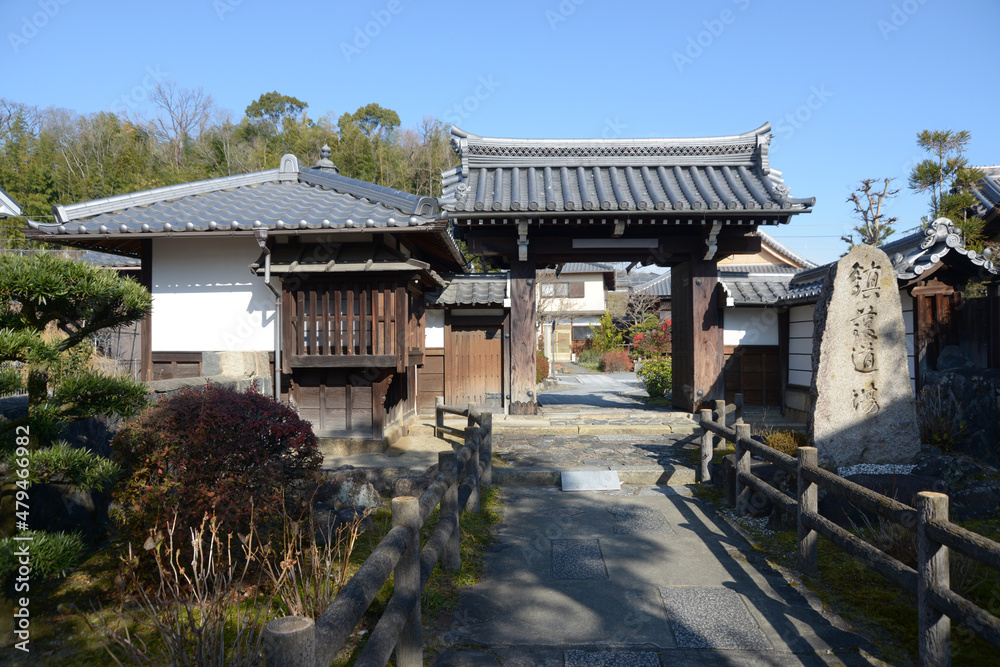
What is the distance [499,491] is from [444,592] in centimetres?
323

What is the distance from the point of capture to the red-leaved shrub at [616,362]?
3164 cm

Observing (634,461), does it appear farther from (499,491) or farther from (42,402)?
(42,402)

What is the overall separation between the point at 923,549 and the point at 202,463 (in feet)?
16.4

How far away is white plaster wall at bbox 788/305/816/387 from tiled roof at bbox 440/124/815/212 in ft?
8.46

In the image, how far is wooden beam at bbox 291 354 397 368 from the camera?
9188 mm

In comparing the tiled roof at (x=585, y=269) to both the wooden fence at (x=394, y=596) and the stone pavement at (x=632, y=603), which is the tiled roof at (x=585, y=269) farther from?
the wooden fence at (x=394, y=596)

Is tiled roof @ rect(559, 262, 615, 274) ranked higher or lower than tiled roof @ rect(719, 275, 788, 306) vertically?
higher

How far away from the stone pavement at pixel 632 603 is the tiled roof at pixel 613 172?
621 centimetres

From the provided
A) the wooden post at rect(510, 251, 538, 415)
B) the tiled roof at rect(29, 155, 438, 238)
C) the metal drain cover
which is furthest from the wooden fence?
the wooden post at rect(510, 251, 538, 415)

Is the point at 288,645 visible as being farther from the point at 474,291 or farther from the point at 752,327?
the point at 752,327

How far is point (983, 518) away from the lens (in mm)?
5695

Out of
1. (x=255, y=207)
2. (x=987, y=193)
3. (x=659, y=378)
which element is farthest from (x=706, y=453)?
(x=987, y=193)

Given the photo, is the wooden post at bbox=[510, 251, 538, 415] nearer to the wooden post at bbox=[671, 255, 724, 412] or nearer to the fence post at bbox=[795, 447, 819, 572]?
the wooden post at bbox=[671, 255, 724, 412]

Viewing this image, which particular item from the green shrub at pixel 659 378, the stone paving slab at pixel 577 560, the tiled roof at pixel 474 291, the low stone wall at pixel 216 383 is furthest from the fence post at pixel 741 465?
the green shrub at pixel 659 378
